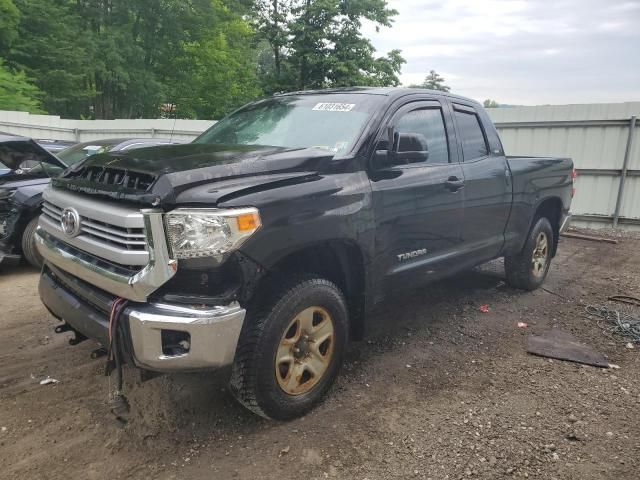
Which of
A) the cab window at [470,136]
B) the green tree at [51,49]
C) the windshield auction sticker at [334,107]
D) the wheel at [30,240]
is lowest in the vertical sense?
the wheel at [30,240]

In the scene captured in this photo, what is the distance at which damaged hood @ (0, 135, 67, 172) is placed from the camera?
5.92 metres

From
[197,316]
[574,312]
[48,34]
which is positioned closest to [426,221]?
[197,316]

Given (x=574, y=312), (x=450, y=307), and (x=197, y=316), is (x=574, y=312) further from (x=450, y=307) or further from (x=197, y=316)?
(x=197, y=316)

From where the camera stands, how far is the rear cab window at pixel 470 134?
4.36m

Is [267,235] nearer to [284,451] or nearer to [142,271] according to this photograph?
[142,271]

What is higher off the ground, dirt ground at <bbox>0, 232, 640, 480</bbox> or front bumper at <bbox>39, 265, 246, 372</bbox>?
front bumper at <bbox>39, 265, 246, 372</bbox>

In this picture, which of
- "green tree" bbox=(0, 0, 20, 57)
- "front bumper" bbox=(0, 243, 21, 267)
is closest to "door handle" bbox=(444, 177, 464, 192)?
"front bumper" bbox=(0, 243, 21, 267)

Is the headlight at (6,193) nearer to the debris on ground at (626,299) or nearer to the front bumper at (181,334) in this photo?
the front bumper at (181,334)

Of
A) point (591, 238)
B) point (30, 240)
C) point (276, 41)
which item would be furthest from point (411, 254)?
point (276, 41)

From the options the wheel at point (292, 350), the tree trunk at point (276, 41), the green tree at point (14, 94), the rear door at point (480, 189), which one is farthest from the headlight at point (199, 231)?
the tree trunk at point (276, 41)

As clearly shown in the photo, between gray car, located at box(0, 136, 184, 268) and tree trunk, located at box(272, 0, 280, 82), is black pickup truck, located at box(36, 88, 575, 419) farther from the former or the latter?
tree trunk, located at box(272, 0, 280, 82)

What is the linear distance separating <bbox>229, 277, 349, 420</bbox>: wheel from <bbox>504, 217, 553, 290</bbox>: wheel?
3.06 metres

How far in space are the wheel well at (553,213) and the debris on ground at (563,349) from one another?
158cm

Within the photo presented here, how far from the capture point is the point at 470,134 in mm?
4504
